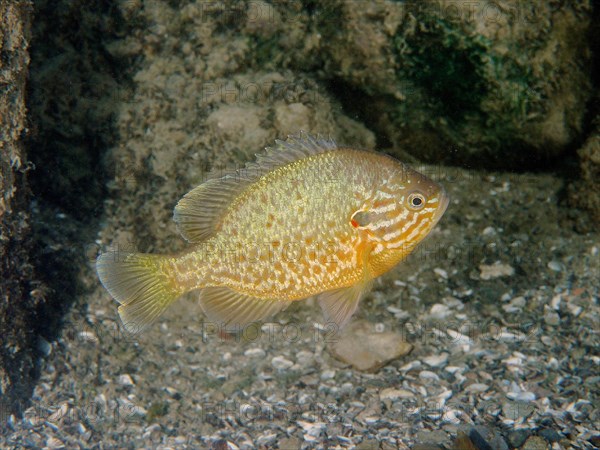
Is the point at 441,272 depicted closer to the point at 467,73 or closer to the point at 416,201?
the point at 467,73

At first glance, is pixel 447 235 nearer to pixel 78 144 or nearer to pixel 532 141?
pixel 532 141

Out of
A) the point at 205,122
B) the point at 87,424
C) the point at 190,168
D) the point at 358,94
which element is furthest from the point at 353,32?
the point at 87,424

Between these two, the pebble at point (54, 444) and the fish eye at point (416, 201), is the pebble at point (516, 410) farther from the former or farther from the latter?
the pebble at point (54, 444)

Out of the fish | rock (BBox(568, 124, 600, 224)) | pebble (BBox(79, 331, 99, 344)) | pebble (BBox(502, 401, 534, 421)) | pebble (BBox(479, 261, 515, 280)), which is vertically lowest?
pebble (BBox(79, 331, 99, 344))

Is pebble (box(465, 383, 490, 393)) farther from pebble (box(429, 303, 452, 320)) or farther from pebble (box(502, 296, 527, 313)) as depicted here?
pebble (box(502, 296, 527, 313))

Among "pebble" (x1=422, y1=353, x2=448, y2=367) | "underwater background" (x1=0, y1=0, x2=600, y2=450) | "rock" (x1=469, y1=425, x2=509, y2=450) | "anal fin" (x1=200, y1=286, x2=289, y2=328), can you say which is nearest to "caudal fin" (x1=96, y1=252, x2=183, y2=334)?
"anal fin" (x1=200, y1=286, x2=289, y2=328)
